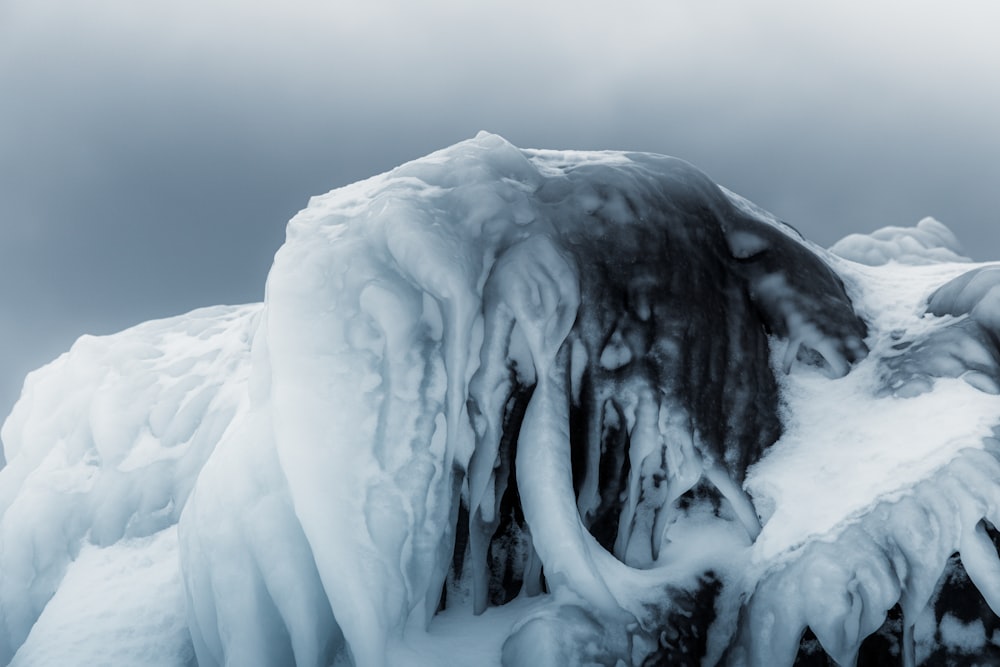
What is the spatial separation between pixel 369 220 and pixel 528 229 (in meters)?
0.72

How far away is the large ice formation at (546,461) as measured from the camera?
379cm

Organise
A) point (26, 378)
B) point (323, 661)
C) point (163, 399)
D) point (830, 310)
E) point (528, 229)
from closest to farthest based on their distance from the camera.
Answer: point (323, 661), point (528, 229), point (830, 310), point (163, 399), point (26, 378)

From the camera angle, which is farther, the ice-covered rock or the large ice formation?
the ice-covered rock

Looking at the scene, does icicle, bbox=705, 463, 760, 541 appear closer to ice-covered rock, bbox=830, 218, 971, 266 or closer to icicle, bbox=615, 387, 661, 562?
icicle, bbox=615, 387, 661, 562

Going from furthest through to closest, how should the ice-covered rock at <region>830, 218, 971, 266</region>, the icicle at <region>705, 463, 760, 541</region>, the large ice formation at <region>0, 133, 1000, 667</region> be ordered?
the ice-covered rock at <region>830, 218, 971, 266</region> → the icicle at <region>705, 463, 760, 541</region> → the large ice formation at <region>0, 133, 1000, 667</region>

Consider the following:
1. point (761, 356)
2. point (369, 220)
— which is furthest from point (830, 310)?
point (369, 220)

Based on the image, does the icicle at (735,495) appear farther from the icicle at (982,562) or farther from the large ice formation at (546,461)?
the icicle at (982,562)

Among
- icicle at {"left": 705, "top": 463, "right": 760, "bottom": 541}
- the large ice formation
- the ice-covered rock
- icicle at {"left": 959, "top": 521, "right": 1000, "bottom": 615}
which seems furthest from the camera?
the ice-covered rock

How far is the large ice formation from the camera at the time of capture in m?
3.79

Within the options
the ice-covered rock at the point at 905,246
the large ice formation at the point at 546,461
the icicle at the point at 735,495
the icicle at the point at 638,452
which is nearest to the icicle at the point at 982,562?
the large ice formation at the point at 546,461

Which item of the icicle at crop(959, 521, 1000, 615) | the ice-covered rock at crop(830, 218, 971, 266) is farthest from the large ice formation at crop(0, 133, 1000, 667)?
the ice-covered rock at crop(830, 218, 971, 266)

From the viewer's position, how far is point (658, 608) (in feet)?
13.0

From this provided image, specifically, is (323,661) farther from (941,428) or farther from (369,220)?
(941,428)

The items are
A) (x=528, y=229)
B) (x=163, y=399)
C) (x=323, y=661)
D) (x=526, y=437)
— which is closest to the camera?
(x=323, y=661)
